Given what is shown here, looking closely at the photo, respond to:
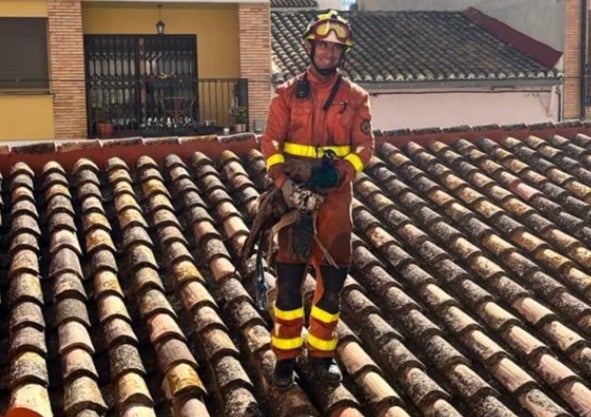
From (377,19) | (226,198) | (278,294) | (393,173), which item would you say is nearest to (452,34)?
(377,19)

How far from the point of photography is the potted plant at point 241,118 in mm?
17781

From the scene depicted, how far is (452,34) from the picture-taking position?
69.3ft

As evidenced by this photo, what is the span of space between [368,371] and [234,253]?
1595mm

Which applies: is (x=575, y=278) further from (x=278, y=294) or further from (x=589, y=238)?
(x=278, y=294)

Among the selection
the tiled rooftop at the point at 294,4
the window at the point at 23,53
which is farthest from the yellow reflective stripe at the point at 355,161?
the tiled rooftop at the point at 294,4

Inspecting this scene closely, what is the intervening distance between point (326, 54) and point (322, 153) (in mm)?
535

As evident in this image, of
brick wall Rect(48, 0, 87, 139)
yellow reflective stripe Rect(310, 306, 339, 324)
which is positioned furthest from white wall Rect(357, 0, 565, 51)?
yellow reflective stripe Rect(310, 306, 339, 324)

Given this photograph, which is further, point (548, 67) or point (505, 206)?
point (548, 67)

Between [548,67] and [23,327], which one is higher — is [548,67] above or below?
above

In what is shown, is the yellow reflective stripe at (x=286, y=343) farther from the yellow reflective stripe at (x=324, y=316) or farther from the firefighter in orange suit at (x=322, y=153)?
the yellow reflective stripe at (x=324, y=316)

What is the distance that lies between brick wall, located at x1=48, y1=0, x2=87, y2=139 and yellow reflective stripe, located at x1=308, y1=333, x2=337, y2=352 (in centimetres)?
1401

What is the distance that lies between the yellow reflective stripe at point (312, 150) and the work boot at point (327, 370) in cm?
110

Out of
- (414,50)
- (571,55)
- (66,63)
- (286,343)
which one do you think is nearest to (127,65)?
(66,63)

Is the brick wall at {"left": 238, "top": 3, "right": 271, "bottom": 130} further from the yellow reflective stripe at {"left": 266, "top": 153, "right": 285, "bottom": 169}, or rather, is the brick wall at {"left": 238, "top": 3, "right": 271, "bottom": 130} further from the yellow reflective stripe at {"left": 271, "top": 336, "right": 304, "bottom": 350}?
the yellow reflective stripe at {"left": 271, "top": 336, "right": 304, "bottom": 350}
